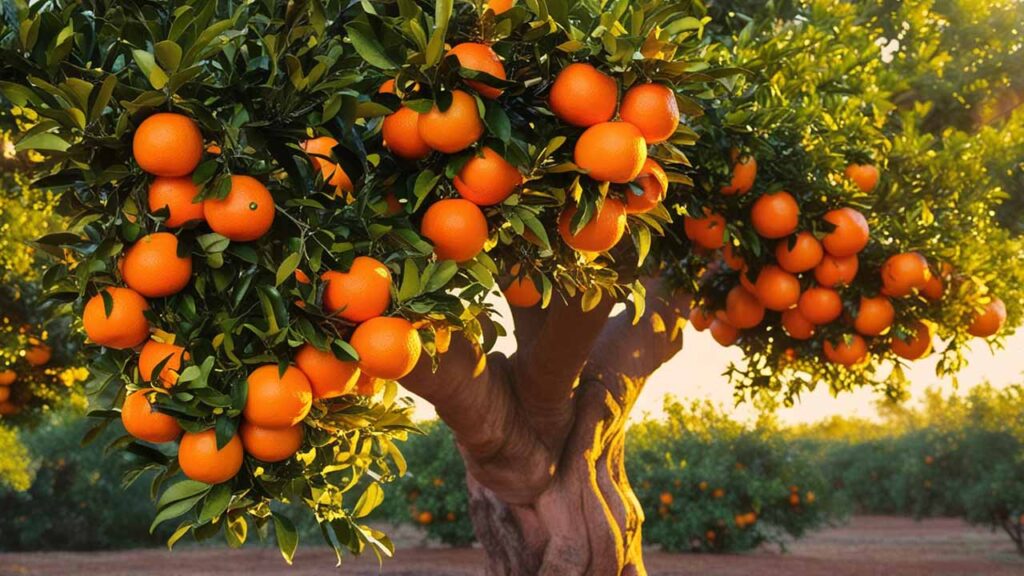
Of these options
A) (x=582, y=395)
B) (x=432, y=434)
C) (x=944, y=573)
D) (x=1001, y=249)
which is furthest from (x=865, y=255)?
(x=432, y=434)

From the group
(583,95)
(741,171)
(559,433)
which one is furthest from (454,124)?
(559,433)

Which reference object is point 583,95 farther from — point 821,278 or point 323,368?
point 821,278

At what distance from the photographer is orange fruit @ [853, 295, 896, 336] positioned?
3.87m

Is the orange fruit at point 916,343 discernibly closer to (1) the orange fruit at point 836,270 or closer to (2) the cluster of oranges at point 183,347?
(1) the orange fruit at point 836,270

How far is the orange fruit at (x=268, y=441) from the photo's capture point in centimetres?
196

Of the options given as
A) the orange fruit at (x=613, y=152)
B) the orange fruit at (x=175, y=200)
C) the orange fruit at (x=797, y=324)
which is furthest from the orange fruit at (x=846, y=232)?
the orange fruit at (x=175, y=200)

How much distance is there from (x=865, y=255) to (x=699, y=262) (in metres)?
0.68

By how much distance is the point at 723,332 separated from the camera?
454 centimetres

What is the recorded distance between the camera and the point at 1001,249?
4422 millimetres

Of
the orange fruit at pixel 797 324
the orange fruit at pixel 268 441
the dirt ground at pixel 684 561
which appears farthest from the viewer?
the dirt ground at pixel 684 561

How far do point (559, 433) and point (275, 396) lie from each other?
3434 mm

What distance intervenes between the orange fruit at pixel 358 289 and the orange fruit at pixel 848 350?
2.63 m

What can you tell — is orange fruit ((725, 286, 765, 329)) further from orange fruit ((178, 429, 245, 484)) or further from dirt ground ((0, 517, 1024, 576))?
dirt ground ((0, 517, 1024, 576))

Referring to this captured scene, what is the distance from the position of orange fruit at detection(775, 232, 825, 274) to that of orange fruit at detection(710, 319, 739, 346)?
91 cm
